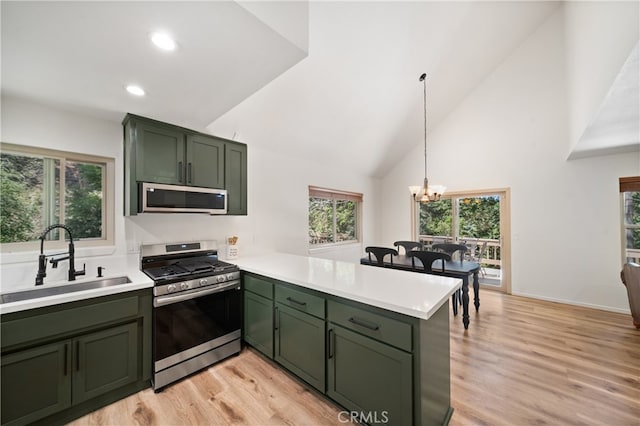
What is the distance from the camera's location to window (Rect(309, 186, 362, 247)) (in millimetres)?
4668

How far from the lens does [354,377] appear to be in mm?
1592

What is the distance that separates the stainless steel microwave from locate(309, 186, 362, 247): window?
2037 mm

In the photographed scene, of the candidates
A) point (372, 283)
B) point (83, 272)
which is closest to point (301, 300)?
point (372, 283)

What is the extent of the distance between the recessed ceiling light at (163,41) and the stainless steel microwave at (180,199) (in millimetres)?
1250

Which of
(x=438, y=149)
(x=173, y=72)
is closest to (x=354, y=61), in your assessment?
(x=173, y=72)

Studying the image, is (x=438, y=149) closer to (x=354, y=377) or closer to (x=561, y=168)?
(x=561, y=168)

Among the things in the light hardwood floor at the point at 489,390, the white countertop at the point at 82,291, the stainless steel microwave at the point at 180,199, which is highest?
the stainless steel microwave at the point at 180,199

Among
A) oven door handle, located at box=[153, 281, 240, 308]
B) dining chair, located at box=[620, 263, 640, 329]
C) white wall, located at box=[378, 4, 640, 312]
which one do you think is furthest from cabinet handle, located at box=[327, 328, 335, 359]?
white wall, located at box=[378, 4, 640, 312]

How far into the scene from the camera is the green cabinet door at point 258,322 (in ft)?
7.26

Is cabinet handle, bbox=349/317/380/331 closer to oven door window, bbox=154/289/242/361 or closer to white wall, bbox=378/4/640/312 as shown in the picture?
oven door window, bbox=154/289/242/361

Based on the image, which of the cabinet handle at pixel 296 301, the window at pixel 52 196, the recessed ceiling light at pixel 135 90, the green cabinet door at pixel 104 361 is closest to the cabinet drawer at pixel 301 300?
the cabinet handle at pixel 296 301

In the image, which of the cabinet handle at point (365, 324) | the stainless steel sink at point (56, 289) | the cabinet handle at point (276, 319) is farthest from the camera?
the cabinet handle at point (276, 319)

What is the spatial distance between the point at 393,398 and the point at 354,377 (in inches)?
10.6

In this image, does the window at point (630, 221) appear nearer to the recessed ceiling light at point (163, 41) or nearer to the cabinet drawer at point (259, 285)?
the cabinet drawer at point (259, 285)
